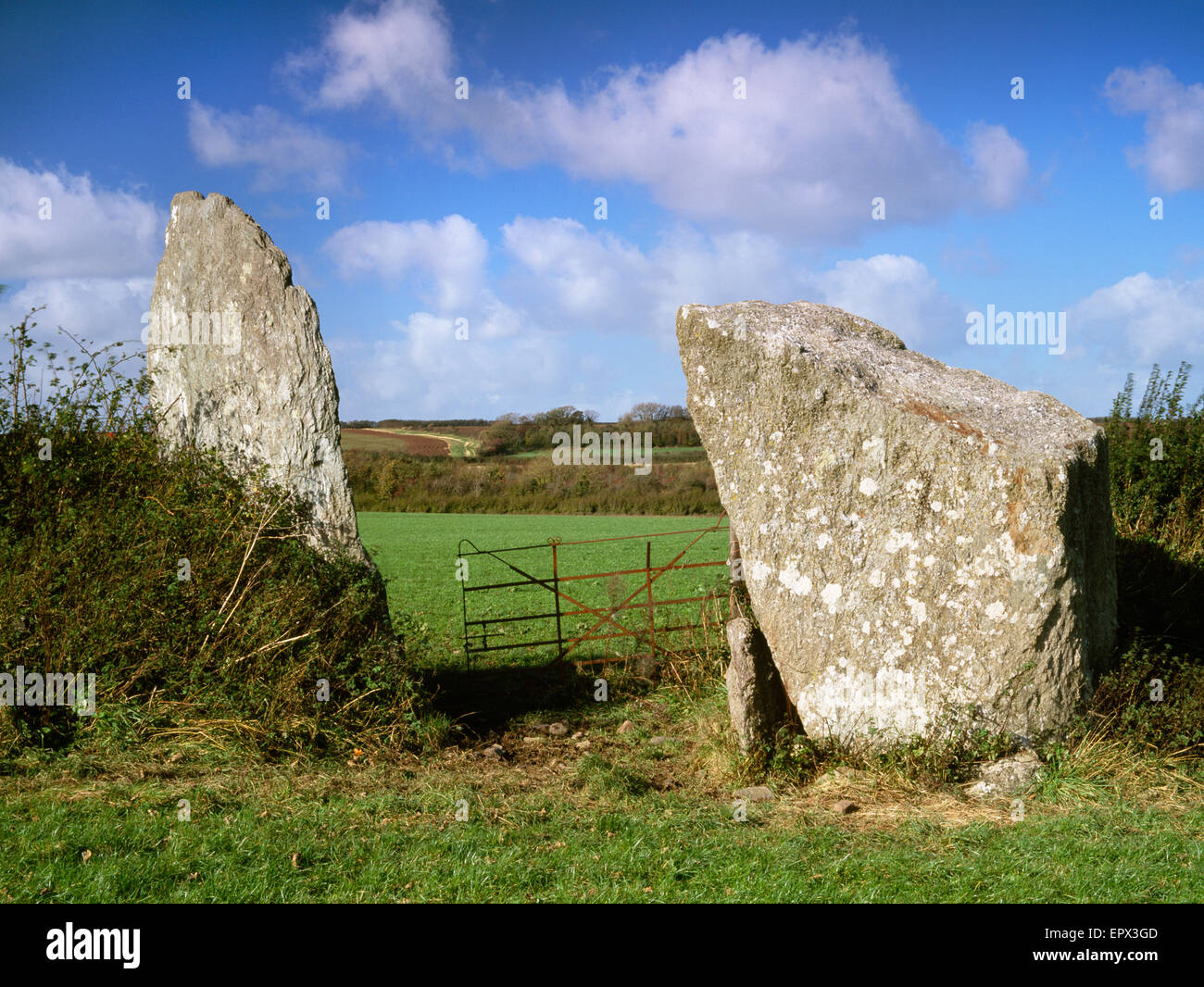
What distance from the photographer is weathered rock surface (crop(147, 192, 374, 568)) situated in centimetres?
1006

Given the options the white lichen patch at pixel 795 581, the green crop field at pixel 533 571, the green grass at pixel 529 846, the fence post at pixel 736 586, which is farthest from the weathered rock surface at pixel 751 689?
the green crop field at pixel 533 571

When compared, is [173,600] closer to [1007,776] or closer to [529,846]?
[529,846]

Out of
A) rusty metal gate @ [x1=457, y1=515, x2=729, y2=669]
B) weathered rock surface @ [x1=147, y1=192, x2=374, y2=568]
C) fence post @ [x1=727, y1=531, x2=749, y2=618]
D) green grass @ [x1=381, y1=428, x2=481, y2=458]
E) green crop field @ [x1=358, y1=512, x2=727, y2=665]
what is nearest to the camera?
fence post @ [x1=727, y1=531, x2=749, y2=618]

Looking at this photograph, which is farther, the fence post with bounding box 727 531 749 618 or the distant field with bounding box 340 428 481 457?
the distant field with bounding box 340 428 481 457

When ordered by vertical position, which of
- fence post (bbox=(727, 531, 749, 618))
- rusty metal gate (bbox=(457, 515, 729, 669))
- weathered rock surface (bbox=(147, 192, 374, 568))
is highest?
weathered rock surface (bbox=(147, 192, 374, 568))

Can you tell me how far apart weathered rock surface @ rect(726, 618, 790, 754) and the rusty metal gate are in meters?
2.49

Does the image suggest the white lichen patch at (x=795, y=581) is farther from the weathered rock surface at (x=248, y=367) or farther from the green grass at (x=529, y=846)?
the weathered rock surface at (x=248, y=367)

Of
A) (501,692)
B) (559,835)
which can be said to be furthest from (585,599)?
(559,835)

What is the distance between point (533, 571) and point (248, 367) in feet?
59.6

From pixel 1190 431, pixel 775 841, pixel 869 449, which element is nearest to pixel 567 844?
pixel 775 841

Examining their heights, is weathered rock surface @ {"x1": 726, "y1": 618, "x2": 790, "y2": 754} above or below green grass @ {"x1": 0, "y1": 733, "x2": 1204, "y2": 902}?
above

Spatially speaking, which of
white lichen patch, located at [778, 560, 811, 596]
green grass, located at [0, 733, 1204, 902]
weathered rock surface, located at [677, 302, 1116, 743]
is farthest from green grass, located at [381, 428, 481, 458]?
green grass, located at [0, 733, 1204, 902]

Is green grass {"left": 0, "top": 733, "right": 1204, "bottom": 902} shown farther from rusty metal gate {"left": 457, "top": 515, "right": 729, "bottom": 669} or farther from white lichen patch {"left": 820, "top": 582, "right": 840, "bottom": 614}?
rusty metal gate {"left": 457, "top": 515, "right": 729, "bottom": 669}

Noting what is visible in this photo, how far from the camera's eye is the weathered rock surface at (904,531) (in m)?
7.39
